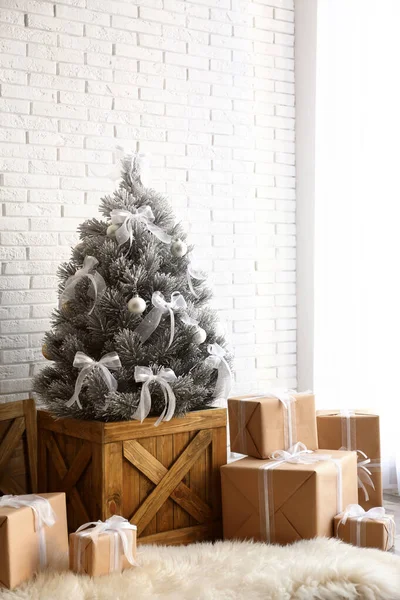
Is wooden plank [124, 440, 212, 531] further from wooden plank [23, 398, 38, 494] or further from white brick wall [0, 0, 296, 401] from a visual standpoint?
white brick wall [0, 0, 296, 401]

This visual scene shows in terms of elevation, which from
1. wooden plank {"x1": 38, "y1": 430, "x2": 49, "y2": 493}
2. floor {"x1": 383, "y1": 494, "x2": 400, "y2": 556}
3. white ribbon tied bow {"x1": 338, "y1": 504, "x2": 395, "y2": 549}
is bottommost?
floor {"x1": 383, "y1": 494, "x2": 400, "y2": 556}

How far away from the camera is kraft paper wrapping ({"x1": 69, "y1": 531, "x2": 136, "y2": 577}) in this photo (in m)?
2.20

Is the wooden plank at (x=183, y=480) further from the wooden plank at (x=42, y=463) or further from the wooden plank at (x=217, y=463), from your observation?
the wooden plank at (x=42, y=463)

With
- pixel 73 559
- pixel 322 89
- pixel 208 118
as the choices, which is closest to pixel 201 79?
pixel 208 118

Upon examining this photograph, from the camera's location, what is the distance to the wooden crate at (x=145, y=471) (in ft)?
8.29

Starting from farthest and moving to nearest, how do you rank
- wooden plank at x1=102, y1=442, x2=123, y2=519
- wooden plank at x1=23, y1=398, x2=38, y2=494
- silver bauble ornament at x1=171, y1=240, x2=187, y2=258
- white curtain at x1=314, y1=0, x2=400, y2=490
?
1. white curtain at x1=314, y1=0, x2=400, y2=490
2. wooden plank at x1=23, y1=398, x2=38, y2=494
3. silver bauble ornament at x1=171, y1=240, x2=187, y2=258
4. wooden plank at x1=102, y1=442, x2=123, y2=519

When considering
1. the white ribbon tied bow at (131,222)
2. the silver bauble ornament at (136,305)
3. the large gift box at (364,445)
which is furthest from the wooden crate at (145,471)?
the white ribbon tied bow at (131,222)

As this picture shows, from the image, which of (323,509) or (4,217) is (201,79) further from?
(323,509)

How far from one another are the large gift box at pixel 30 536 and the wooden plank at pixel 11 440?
0.62m

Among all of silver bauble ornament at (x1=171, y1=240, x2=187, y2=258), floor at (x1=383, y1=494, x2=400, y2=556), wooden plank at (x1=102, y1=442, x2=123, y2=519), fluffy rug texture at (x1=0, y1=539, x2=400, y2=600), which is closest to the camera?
fluffy rug texture at (x1=0, y1=539, x2=400, y2=600)

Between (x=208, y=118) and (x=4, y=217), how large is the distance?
1112mm

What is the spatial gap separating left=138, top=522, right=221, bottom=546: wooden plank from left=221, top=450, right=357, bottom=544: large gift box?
0.24 feet

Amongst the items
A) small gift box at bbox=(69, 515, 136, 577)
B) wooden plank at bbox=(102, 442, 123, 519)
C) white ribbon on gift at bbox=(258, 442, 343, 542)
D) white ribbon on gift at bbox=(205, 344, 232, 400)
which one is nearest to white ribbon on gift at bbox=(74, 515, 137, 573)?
small gift box at bbox=(69, 515, 136, 577)

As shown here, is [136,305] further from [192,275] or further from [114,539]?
[114,539]
